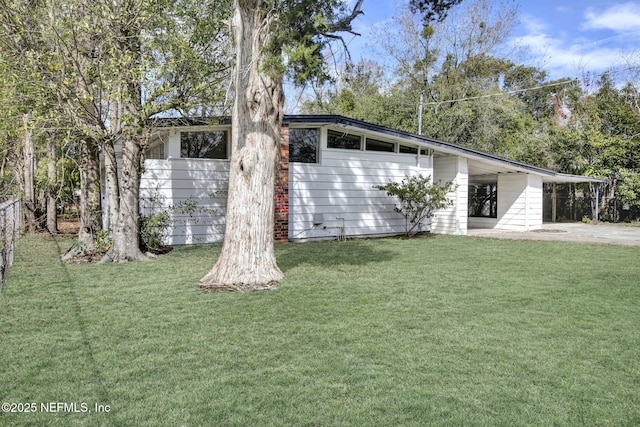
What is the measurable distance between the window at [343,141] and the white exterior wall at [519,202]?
7680 millimetres

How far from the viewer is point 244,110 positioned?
6.21 m

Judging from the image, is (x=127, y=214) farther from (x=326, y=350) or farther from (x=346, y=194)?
(x=326, y=350)

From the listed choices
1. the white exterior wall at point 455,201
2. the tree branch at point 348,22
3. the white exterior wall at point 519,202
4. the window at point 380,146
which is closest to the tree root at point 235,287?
the tree branch at point 348,22

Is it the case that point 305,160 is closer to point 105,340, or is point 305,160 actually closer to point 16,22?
point 16,22

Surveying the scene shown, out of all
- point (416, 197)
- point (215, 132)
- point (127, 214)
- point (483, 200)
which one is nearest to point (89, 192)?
point (127, 214)

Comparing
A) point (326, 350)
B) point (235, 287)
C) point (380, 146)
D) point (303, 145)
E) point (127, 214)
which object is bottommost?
point (326, 350)

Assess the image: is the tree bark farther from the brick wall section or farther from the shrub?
the shrub

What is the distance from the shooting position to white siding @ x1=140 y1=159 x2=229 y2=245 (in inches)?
405

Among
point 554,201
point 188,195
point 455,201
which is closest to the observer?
point 188,195

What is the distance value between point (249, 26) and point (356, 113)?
792 inches

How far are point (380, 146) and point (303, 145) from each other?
2.69m

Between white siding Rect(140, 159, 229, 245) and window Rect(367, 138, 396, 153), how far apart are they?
14.1 feet

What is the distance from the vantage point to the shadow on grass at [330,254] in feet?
27.2

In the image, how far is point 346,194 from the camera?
12.6m
